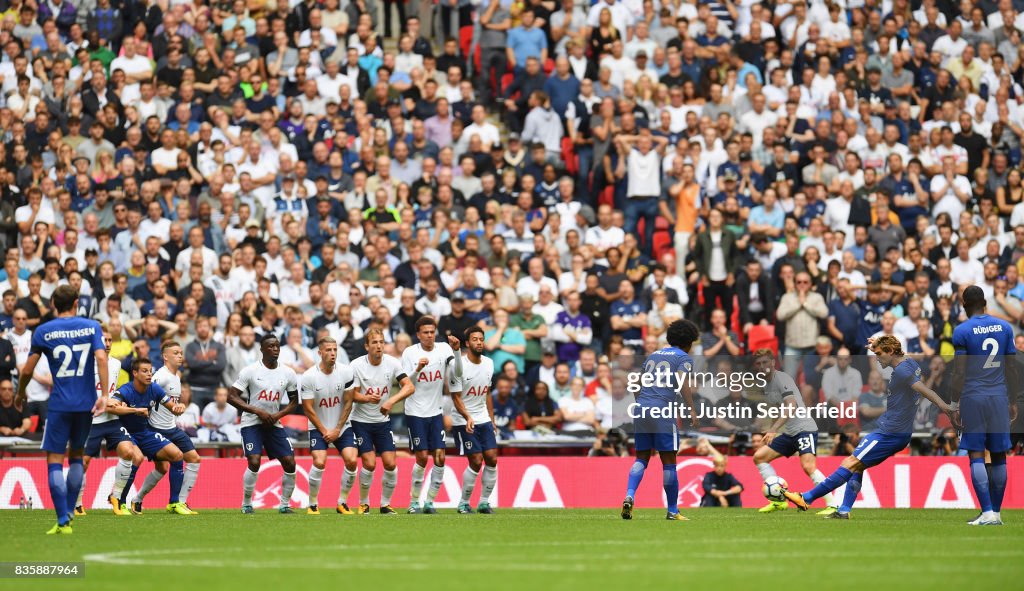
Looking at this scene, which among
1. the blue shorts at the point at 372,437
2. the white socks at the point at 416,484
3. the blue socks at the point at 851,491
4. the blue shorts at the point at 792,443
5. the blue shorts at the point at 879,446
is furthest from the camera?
the blue shorts at the point at 792,443

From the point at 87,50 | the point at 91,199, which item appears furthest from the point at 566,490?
the point at 87,50

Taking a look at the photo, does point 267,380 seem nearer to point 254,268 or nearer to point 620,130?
point 254,268

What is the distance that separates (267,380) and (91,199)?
8415 millimetres

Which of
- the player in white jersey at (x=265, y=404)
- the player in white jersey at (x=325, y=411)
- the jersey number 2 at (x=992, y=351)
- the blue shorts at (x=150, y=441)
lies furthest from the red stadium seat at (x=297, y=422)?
the jersey number 2 at (x=992, y=351)

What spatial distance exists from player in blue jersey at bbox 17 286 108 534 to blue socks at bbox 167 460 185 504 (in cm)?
474

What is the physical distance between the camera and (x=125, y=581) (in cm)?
1144

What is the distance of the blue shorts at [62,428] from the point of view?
16.3m

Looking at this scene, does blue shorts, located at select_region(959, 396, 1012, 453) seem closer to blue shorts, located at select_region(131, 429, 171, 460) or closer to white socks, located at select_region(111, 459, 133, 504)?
blue shorts, located at select_region(131, 429, 171, 460)

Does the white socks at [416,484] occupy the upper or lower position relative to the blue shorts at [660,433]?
lower

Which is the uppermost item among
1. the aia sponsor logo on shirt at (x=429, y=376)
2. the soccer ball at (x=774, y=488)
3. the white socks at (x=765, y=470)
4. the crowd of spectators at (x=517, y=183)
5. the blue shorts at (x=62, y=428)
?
the crowd of spectators at (x=517, y=183)

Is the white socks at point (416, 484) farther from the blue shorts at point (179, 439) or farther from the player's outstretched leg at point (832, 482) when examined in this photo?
the player's outstretched leg at point (832, 482)

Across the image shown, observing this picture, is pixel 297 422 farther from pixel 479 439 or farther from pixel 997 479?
pixel 997 479

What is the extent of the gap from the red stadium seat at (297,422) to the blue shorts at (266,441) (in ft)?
12.4

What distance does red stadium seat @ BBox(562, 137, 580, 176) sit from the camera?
30.6 m
